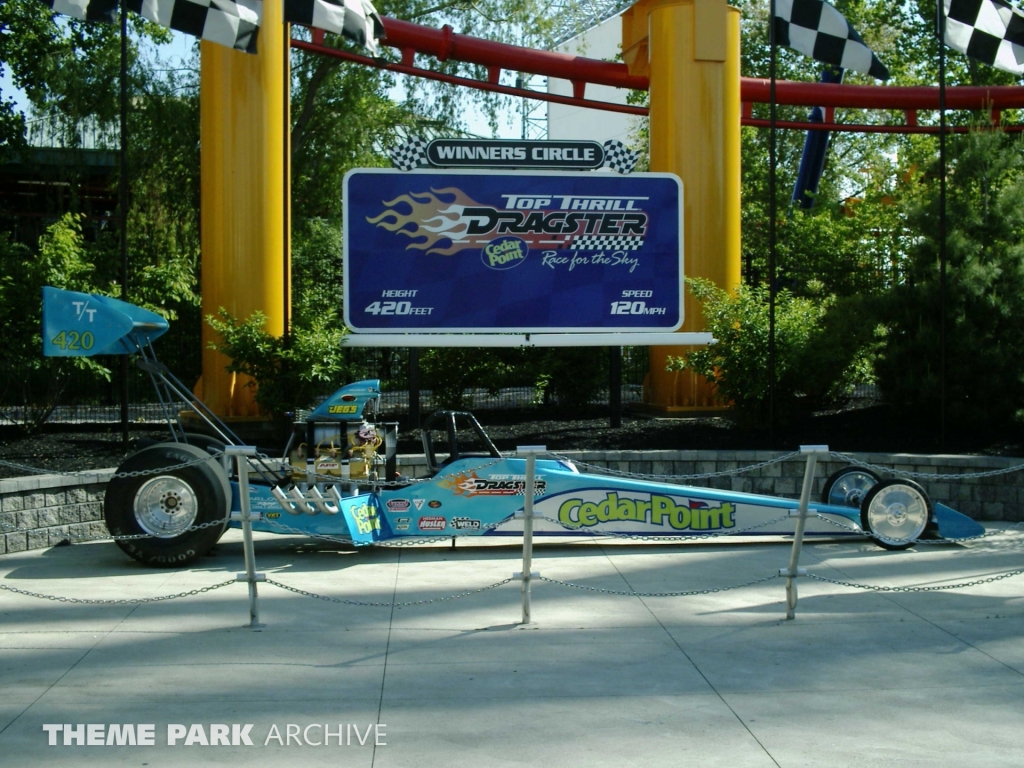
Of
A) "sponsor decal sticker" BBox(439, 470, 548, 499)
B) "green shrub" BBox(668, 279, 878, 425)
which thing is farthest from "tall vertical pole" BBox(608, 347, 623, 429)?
"sponsor decal sticker" BBox(439, 470, 548, 499)

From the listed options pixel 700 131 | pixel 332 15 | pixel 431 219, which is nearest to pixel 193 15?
pixel 332 15

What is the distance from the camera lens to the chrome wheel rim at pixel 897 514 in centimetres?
895

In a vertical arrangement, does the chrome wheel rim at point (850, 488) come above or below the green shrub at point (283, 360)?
below

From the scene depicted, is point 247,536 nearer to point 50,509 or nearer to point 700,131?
point 50,509

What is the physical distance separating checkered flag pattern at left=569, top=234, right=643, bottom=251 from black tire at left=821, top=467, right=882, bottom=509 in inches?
155

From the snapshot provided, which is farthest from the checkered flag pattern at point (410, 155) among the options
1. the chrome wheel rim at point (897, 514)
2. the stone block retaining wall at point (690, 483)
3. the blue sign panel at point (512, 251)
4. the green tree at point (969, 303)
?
the chrome wheel rim at point (897, 514)

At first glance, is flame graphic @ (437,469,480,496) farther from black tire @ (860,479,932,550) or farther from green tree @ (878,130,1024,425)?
green tree @ (878,130,1024,425)

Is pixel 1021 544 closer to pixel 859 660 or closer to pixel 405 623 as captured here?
pixel 859 660

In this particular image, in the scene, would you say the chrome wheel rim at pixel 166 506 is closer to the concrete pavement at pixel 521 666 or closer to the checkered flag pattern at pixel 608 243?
the concrete pavement at pixel 521 666

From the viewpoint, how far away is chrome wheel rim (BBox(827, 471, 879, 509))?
9.64 m

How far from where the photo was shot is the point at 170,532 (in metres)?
8.28

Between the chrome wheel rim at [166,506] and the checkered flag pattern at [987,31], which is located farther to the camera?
the checkered flag pattern at [987,31]

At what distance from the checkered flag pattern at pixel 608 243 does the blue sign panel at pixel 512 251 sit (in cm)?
1

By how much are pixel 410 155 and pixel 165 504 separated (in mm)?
5255
